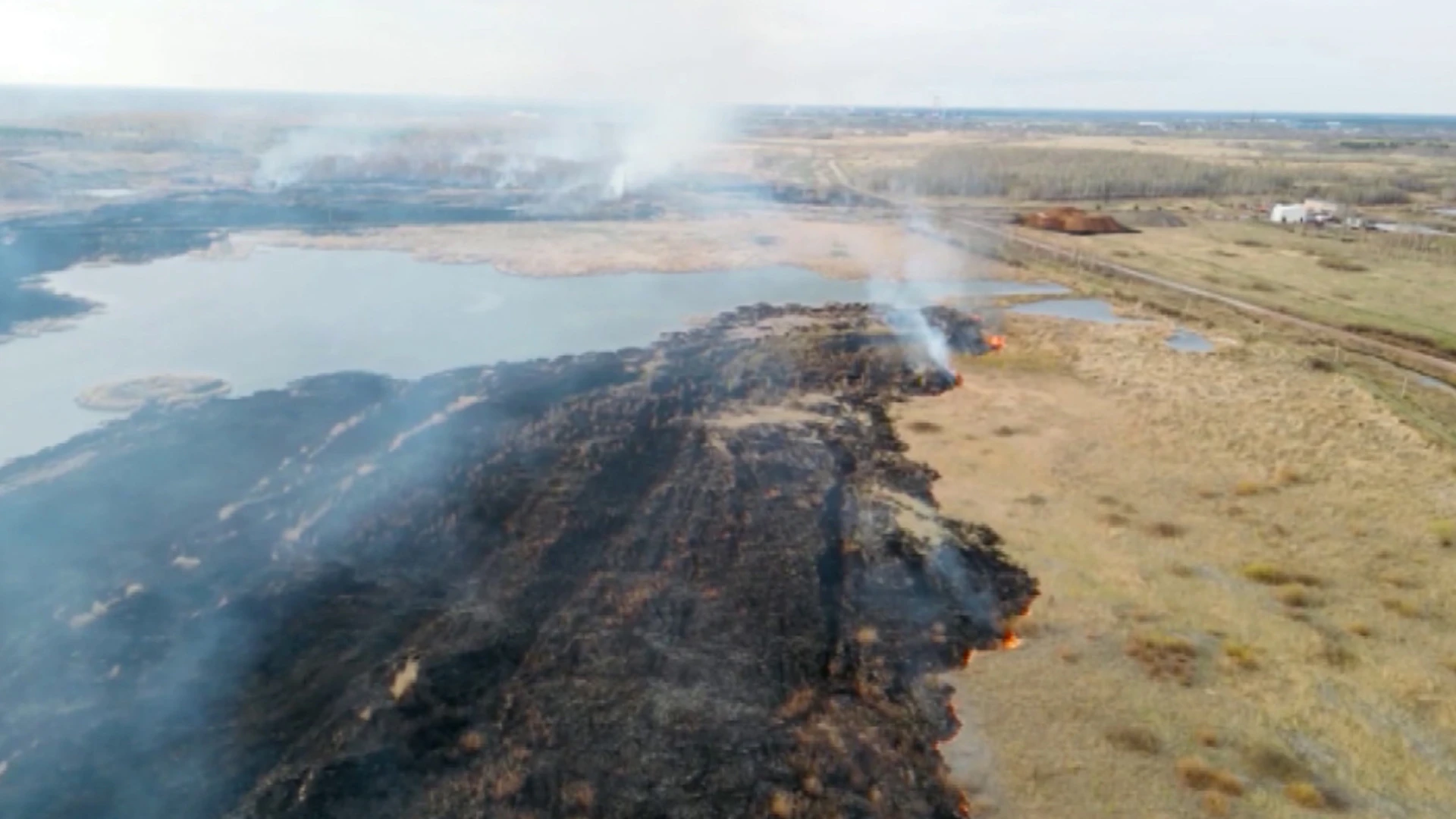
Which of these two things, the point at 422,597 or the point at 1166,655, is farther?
the point at 422,597

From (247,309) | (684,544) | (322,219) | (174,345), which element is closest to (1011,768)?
(684,544)

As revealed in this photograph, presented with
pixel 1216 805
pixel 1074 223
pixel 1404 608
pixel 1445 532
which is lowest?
pixel 1216 805

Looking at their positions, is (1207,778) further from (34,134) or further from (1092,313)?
(34,134)

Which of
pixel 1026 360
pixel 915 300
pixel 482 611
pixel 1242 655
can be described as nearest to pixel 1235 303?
pixel 915 300

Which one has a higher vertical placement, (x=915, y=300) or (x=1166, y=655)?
(x=915, y=300)

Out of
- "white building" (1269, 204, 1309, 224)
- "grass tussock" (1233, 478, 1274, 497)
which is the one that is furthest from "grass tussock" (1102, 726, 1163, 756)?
"white building" (1269, 204, 1309, 224)

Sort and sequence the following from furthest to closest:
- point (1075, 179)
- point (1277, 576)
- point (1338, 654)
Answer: point (1075, 179) → point (1277, 576) → point (1338, 654)

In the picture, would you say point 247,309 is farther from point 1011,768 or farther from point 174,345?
point 1011,768

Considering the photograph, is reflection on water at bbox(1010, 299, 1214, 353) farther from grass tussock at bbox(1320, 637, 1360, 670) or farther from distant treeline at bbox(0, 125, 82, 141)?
distant treeline at bbox(0, 125, 82, 141)
